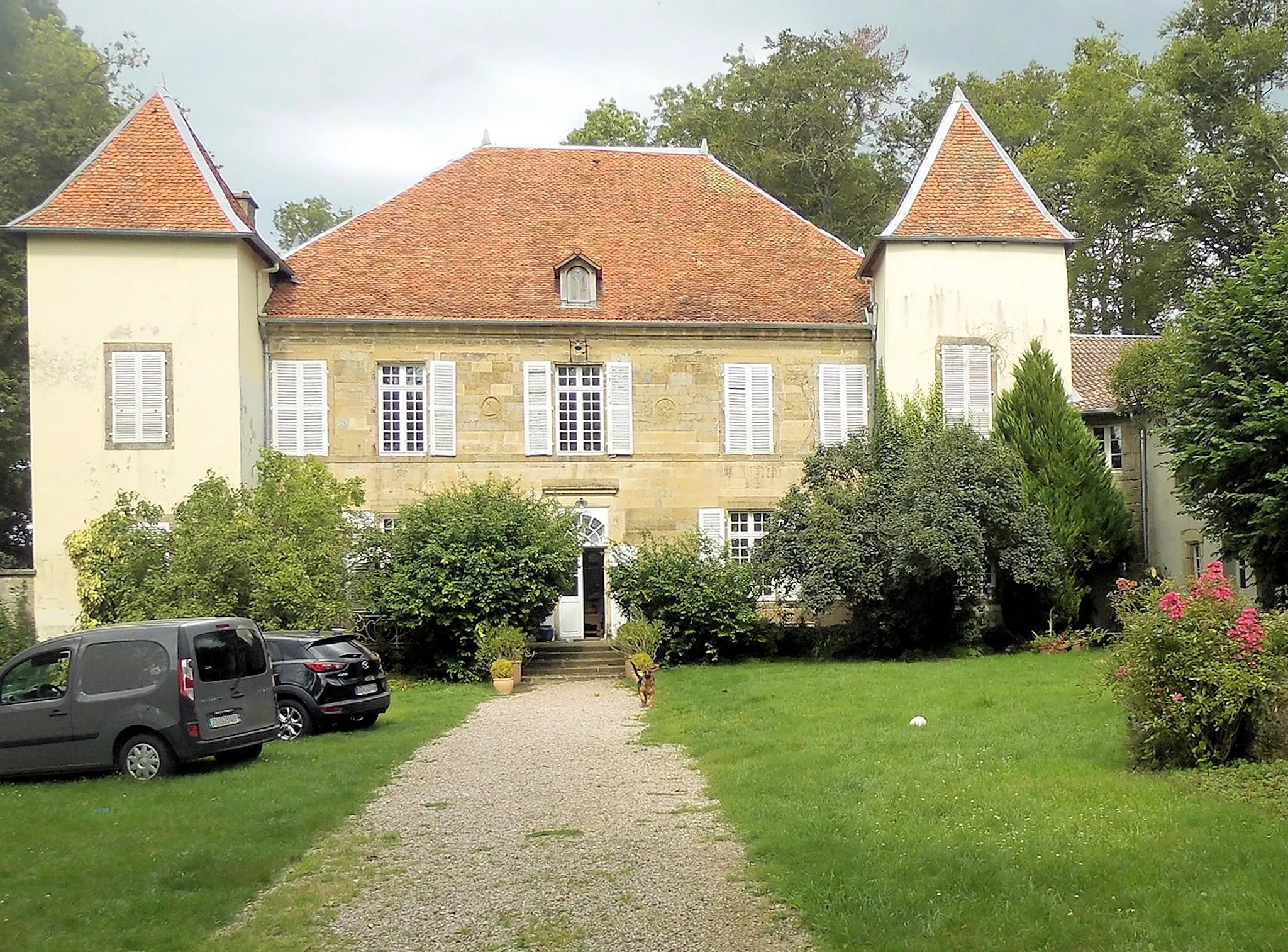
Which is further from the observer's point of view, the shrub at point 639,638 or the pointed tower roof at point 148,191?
the pointed tower roof at point 148,191

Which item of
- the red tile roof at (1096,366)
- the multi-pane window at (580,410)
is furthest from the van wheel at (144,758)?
the red tile roof at (1096,366)

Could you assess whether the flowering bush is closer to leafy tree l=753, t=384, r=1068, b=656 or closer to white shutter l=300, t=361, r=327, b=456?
leafy tree l=753, t=384, r=1068, b=656

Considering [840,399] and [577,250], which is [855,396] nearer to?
[840,399]

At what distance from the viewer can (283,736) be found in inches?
625

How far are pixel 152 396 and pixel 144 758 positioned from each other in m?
14.7

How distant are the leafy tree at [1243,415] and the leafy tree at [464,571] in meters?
11.4

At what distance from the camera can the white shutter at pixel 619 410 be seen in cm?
2816

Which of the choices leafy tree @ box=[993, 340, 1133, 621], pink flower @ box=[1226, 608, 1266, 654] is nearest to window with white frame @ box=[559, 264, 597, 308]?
leafy tree @ box=[993, 340, 1133, 621]

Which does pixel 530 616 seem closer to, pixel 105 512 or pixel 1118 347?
pixel 105 512

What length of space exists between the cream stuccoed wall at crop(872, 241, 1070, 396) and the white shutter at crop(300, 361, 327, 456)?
12.2 metres

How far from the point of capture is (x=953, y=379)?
2716 centimetres

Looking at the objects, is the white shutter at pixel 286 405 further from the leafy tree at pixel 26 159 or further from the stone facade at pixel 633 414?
the leafy tree at pixel 26 159

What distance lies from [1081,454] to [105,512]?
19.5 m

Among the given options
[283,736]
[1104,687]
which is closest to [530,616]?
[283,736]
